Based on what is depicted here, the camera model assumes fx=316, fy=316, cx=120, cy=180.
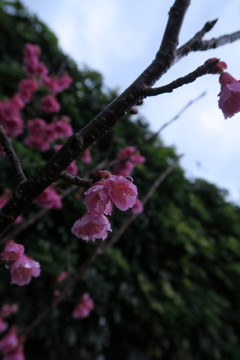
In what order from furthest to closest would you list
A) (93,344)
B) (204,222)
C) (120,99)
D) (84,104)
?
(204,222) → (84,104) → (93,344) → (120,99)

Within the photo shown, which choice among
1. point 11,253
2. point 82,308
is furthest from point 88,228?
point 82,308

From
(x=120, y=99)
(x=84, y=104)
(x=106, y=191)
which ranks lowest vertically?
(x=106, y=191)

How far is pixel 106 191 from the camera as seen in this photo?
1.90ft

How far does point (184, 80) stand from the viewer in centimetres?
53

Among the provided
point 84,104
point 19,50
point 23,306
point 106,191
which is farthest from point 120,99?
point 19,50

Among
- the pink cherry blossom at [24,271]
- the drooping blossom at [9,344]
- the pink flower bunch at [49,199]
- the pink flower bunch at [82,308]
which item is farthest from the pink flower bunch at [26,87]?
the pink cherry blossom at [24,271]

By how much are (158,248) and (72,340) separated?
138 cm

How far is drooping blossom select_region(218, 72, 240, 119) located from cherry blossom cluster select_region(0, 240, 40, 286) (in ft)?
1.81

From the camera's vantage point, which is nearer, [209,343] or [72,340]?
[72,340]

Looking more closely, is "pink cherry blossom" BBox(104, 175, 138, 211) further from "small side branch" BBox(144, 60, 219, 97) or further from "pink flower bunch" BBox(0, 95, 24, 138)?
"pink flower bunch" BBox(0, 95, 24, 138)

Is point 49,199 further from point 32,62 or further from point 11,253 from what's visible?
point 32,62

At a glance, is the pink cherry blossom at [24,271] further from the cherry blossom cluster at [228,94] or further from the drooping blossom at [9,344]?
the drooping blossom at [9,344]

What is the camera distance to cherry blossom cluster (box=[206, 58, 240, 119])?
64cm

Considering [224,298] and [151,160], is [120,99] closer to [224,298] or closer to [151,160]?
[151,160]
